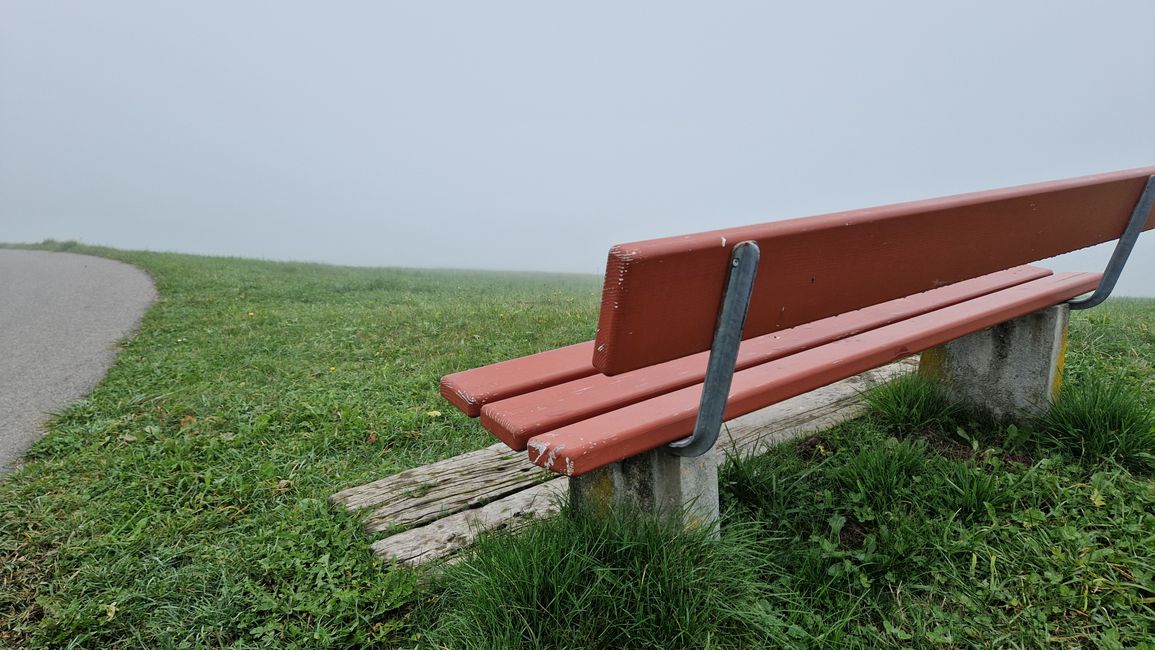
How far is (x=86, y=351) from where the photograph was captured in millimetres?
6016

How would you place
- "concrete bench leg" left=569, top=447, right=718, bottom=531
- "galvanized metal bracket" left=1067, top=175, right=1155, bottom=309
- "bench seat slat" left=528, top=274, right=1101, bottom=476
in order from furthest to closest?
"galvanized metal bracket" left=1067, top=175, right=1155, bottom=309, "concrete bench leg" left=569, top=447, right=718, bottom=531, "bench seat slat" left=528, top=274, right=1101, bottom=476

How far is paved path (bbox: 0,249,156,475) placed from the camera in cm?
444

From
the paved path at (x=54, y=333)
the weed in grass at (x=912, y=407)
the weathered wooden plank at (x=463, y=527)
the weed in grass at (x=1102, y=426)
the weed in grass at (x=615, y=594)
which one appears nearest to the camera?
the weed in grass at (x=615, y=594)

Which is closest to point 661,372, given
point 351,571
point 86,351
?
point 351,571

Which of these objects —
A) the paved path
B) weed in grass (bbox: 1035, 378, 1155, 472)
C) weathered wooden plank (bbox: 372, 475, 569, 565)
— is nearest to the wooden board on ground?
weathered wooden plank (bbox: 372, 475, 569, 565)

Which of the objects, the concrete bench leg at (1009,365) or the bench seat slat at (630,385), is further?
the concrete bench leg at (1009,365)

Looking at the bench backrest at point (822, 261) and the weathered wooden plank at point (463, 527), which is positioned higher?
the bench backrest at point (822, 261)

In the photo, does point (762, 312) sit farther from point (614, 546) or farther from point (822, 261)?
point (614, 546)

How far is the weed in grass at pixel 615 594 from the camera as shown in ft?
5.73

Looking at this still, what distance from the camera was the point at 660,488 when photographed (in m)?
1.90

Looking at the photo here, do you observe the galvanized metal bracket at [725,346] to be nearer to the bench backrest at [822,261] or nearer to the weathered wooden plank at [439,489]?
the bench backrest at [822,261]

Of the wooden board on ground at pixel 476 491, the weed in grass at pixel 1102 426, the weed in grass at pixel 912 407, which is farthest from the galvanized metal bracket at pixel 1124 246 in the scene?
the wooden board on ground at pixel 476 491

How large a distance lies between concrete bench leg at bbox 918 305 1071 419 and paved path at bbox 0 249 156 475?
4.94 m

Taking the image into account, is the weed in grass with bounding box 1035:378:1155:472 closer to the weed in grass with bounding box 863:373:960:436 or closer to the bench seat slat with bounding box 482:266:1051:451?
the weed in grass with bounding box 863:373:960:436
